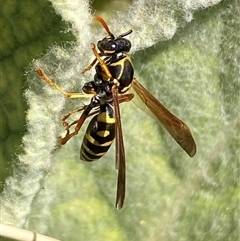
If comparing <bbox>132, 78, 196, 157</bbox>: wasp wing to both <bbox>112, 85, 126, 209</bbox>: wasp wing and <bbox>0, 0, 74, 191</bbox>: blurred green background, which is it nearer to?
<bbox>112, 85, 126, 209</bbox>: wasp wing

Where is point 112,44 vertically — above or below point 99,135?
above

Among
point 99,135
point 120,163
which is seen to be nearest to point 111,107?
point 99,135

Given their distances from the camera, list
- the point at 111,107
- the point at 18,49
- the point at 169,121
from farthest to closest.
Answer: the point at 111,107
the point at 169,121
the point at 18,49

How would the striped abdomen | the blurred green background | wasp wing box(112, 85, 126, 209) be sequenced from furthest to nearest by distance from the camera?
the striped abdomen
wasp wing box(112, 85, 126, 209)
the blurred green background

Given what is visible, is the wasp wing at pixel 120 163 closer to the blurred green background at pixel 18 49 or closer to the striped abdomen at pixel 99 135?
the striped abdomen at pixel 99 135

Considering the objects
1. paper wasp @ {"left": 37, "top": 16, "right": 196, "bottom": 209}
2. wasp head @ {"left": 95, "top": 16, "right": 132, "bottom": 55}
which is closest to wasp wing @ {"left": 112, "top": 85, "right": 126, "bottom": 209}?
paper wasp @ {"left": 37, "top": 16, "right": 196, "bottom": 209}

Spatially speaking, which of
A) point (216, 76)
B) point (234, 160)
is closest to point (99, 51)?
point (216, 76)

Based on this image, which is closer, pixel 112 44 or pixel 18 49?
pixel 18 49

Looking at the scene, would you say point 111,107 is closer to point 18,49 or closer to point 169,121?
point 169,121
